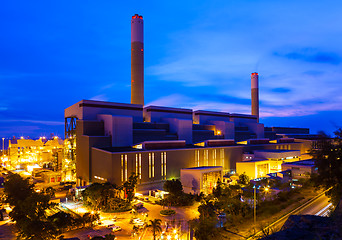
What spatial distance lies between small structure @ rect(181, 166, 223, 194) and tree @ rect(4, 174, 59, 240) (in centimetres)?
2732

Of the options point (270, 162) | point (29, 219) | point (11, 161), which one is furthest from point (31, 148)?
point (270, 162)

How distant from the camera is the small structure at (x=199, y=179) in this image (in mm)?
49125

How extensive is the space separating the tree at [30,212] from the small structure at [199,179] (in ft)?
89.6

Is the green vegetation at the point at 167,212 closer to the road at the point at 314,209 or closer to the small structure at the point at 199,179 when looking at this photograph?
the small structure at the point at 199,179

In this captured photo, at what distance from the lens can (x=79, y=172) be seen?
Result: 192 feet

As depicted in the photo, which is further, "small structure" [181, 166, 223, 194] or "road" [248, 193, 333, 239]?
"small structure" [181, 166, 223, 194]

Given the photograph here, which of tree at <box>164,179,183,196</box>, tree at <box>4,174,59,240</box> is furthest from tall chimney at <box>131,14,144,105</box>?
tree at <box>4,174,59,240</box>

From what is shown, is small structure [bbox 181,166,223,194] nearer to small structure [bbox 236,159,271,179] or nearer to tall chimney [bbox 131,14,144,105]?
small structure [bbox 236,159,271,179]

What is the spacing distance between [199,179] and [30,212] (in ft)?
99.7

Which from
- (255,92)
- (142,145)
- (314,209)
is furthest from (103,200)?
(255,92)

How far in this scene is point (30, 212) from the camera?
90.8ft

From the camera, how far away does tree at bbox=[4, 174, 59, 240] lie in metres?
25.9

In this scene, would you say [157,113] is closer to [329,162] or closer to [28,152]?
[329,162]

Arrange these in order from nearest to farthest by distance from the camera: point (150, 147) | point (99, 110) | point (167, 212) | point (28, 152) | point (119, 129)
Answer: point (167, 212)
point (150, 147)
point (119, 129)
point (99, 110)
point (28, 152)
